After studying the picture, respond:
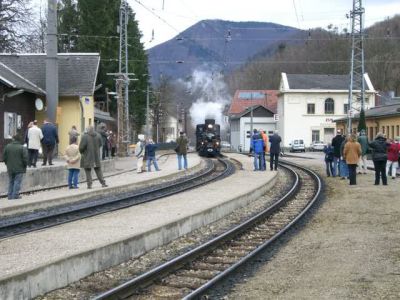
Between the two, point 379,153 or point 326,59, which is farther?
point 326,59

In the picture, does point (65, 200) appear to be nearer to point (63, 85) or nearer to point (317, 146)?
point (63, 85)

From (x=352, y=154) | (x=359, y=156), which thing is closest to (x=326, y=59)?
(x=359, y=156)

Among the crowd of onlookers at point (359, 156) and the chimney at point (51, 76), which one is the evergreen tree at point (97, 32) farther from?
the crowd of onlookers at point (359, 156)

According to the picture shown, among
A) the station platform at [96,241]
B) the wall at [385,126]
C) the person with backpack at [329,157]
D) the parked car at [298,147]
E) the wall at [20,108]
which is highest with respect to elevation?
the wall at [20,108]

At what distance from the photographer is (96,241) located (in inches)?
414

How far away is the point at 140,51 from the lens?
71250 millimetres

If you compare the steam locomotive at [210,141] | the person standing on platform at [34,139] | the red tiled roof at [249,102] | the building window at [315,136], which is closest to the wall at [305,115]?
the building window at [315,136]

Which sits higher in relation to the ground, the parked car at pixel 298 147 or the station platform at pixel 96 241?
the station platform at pixel 96 241

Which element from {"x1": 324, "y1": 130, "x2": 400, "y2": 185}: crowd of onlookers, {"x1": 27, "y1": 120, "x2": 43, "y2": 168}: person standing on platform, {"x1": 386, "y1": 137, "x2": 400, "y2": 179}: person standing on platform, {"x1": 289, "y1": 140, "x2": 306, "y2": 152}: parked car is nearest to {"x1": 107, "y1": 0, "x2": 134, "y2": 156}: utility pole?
{"x1": 324, "y1": 130, "x2": 400, "y2": 185}: crowd of onlookers

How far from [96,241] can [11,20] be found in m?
28.4

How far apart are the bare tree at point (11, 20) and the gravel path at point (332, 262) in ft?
81.7

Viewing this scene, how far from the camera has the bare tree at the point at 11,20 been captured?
36.2m

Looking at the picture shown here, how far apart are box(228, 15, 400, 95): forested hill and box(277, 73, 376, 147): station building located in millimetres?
3518

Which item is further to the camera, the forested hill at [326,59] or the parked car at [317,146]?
the parked car at [317,146]
